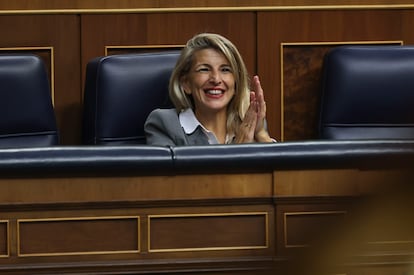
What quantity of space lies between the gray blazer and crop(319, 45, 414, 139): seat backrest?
0.33 meters

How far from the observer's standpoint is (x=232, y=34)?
1796mm

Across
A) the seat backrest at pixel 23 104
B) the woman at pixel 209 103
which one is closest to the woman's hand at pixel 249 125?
the woman at pixel 209 103

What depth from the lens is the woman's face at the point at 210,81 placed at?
1535 millimetres

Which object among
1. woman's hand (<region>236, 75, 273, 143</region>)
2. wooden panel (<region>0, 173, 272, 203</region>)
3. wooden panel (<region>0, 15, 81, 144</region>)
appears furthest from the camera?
wooden panel (<region>0, 15, 81, 144</region>)

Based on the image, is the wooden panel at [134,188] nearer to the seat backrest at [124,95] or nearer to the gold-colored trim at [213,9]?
the seat backrest at [124,95]

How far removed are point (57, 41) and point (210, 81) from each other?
0.39m

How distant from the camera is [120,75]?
1577 millimetres

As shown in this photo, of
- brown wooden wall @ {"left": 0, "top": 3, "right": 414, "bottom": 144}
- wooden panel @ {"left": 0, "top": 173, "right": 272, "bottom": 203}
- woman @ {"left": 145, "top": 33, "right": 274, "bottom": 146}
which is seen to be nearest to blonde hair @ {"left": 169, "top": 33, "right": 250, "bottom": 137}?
woman @ {"left": 145, "top": 33, "right": 274, "bottom": 146}

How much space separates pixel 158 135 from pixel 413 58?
1.82ft


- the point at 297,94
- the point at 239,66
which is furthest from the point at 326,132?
the point at 239,66

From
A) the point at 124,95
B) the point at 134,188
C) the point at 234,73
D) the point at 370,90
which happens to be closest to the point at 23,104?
the point at 124,95

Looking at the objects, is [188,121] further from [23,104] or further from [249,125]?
[23,104]

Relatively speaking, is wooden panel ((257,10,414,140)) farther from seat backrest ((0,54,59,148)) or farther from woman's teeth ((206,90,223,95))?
seat backrest ((0,54,59,148))

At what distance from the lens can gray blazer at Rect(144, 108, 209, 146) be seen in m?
1.49
